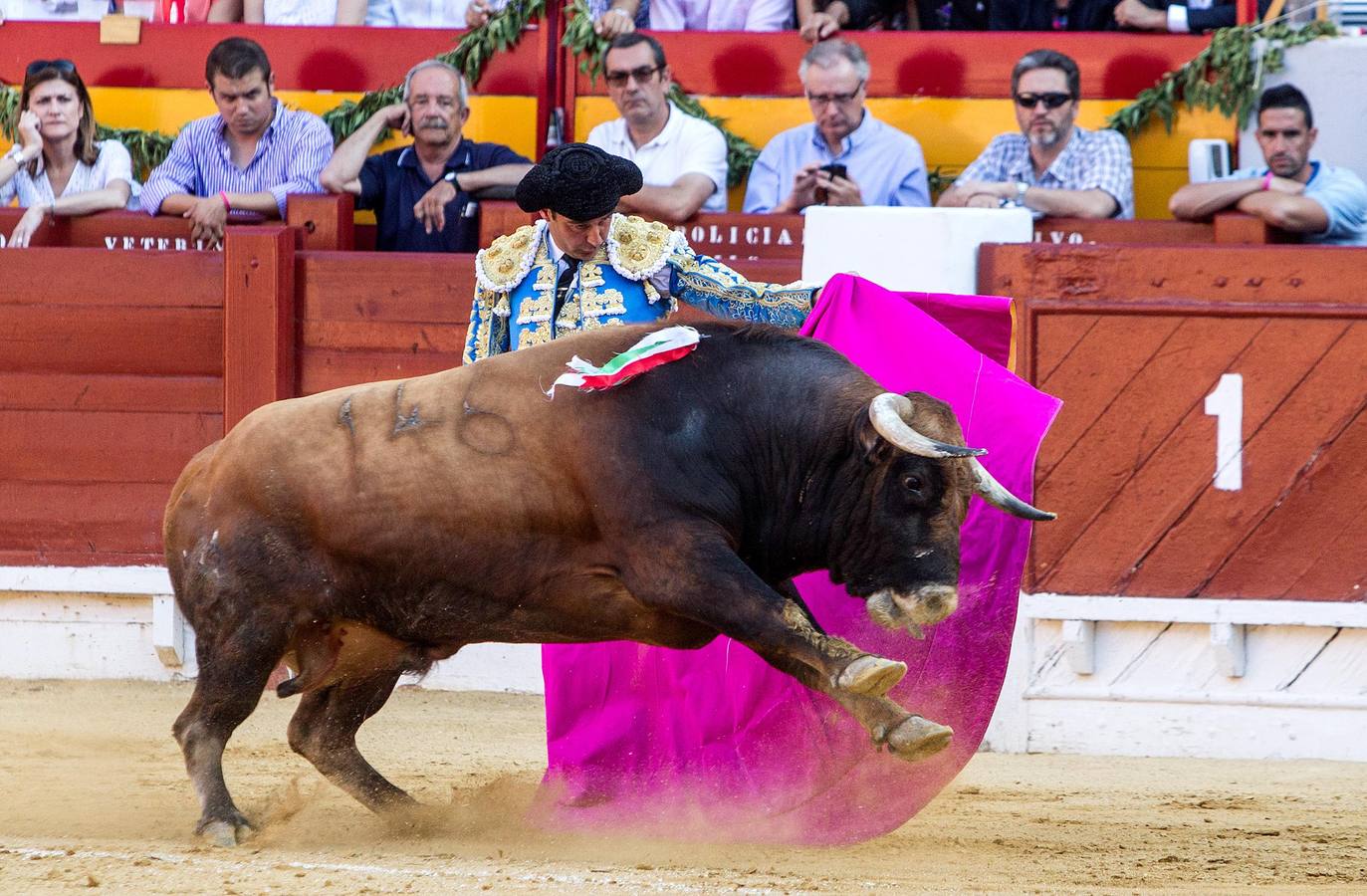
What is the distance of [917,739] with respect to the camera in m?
3.51

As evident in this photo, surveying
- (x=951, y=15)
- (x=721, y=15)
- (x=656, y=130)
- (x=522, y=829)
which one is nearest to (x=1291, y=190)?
(x=951, y=15)

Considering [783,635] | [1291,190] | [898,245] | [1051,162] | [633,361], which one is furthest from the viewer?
[1051,162]

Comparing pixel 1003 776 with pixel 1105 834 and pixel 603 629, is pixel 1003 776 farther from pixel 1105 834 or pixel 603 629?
pixel 603 629

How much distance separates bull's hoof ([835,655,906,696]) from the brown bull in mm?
26

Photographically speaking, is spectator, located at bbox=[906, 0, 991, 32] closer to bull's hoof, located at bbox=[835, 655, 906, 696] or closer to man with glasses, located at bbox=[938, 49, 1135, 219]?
man with glasses, located at bbox=[938, 49, 1135, 219]

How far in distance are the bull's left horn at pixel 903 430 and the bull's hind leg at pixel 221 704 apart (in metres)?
1.43

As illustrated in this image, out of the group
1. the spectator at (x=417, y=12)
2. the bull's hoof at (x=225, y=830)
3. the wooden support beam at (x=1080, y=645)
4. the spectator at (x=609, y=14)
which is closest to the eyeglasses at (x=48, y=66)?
the spectator at (x=417, y=12)

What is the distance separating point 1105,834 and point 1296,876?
2.01 feet

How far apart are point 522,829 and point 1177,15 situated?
14.5ft

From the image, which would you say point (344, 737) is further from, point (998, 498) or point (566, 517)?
point (998, 498)

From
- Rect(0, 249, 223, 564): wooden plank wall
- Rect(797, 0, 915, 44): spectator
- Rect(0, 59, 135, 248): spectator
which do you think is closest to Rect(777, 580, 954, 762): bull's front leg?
Rect(0, 249, 223, 564): wooden plank wall

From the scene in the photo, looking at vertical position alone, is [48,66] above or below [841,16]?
below

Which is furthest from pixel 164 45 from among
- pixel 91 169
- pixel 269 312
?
pixel 269 312

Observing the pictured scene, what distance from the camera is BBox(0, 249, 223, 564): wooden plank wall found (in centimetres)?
669
